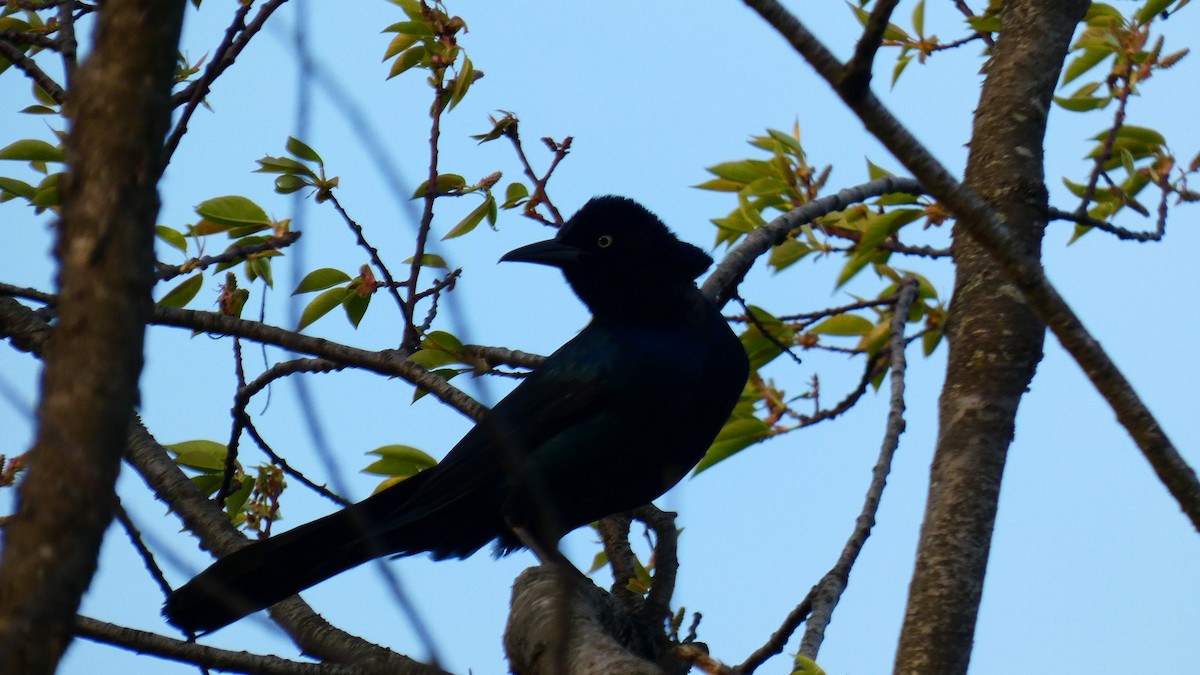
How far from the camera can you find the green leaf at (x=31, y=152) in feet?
13.7

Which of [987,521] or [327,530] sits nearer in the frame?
[987,521]

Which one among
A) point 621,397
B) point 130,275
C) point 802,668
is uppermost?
point 621,397

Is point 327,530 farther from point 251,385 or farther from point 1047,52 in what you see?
point 1047,52

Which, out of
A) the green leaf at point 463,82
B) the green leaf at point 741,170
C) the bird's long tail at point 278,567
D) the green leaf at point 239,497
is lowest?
the bird's long tail at point 278,567

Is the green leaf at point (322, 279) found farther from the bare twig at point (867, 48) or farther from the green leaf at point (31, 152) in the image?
the bare twig at point (867, 48)

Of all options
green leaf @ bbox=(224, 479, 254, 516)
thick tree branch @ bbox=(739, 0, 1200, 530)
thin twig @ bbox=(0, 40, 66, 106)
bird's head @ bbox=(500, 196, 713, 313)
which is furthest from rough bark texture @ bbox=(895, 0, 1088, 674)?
thin twig @ bbox=(0, 40, 66, 106)

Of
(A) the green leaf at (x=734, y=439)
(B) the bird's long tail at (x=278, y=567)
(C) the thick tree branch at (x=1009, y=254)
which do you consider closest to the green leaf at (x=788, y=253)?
(A) the green leaf at (x=734, y=439)

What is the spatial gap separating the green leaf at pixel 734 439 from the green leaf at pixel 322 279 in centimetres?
144

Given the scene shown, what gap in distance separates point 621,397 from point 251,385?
131 cm

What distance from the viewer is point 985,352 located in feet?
10.8

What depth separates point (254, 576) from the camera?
4145 mm

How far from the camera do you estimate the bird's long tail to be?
13.3 feet

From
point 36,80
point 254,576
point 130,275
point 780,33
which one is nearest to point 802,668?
point 780,33

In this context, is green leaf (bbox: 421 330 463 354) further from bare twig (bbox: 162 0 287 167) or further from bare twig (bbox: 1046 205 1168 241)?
bare twig (bbox: 1046 205 1168 241)
